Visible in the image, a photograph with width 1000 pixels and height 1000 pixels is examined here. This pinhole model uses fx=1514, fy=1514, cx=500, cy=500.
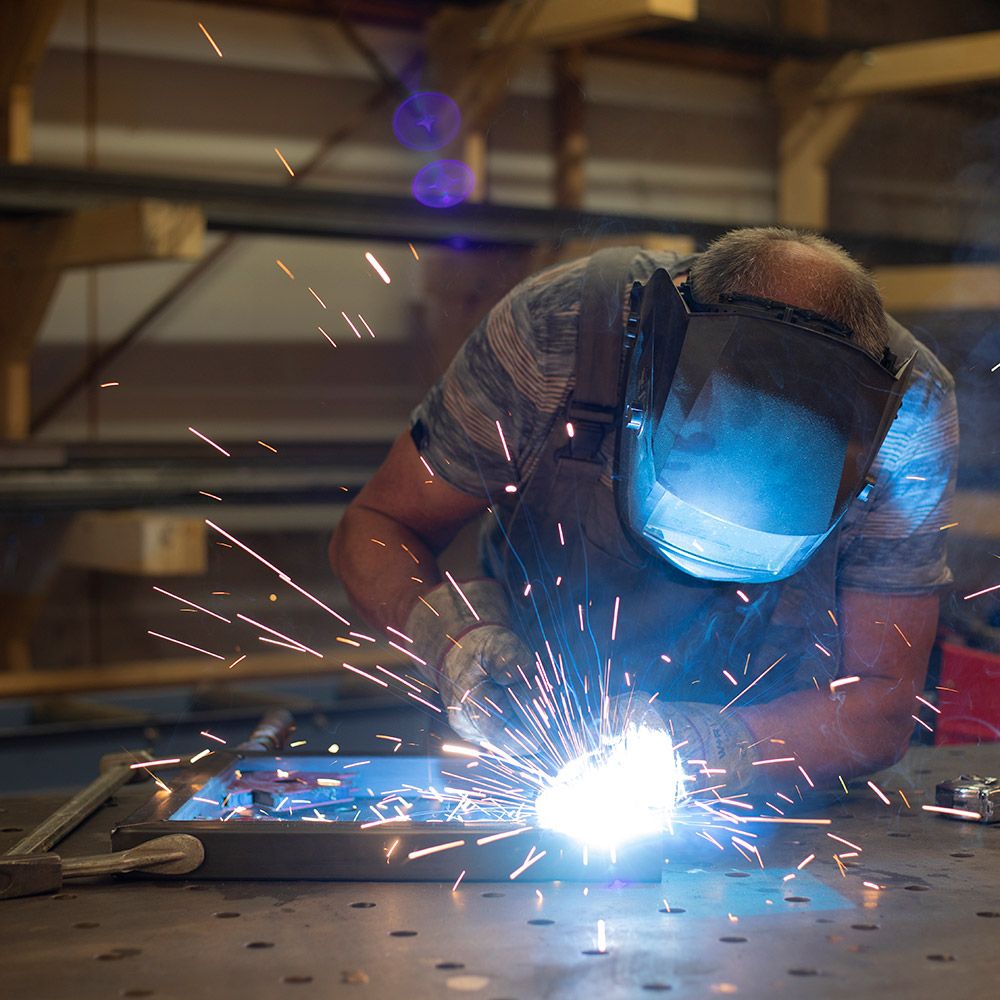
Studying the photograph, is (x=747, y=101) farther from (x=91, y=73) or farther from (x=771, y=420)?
(x=771, y=420)

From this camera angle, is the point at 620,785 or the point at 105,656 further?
the point at 105,656

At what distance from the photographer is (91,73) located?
383 cm

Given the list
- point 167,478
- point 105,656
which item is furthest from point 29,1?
point 105,656

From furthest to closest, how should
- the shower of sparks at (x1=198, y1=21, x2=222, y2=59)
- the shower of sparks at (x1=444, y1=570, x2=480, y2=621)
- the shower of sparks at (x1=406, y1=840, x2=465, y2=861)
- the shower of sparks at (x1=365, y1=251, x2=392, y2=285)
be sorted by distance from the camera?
the shower of sparks at (x1=365, y1=251, x2=392, y2=285) < the shower of sparks at (x1=198, y1=21, x2=222, y2=59) < the shower of sparks at (x1=444, y1=570, x2=480, y2=621) < the shower of sparks at (x1=406, y1=840, x2=465, y2=861)

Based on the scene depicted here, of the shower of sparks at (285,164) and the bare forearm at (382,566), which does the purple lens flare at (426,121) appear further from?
the bare forearm at (382,566)

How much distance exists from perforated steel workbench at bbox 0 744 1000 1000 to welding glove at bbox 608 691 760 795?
0.14 meters

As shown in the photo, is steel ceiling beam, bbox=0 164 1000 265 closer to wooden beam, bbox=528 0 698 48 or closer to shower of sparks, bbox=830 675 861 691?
wooden beam, bbox=528 0 698 48

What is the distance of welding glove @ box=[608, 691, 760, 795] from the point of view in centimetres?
161

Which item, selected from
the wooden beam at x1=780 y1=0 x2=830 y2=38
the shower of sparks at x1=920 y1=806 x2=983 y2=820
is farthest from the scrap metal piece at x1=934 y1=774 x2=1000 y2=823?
the wooden beam at x1=780 y1=0 x2=830 y2=38

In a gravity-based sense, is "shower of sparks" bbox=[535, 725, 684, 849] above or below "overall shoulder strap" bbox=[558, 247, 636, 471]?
below

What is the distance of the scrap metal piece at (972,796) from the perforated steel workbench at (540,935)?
13cm

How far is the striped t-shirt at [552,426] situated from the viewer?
1.85 m

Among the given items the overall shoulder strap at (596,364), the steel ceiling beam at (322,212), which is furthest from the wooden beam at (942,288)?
the overall shoulder strap at (596,364)

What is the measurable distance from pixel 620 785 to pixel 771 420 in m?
0.40
